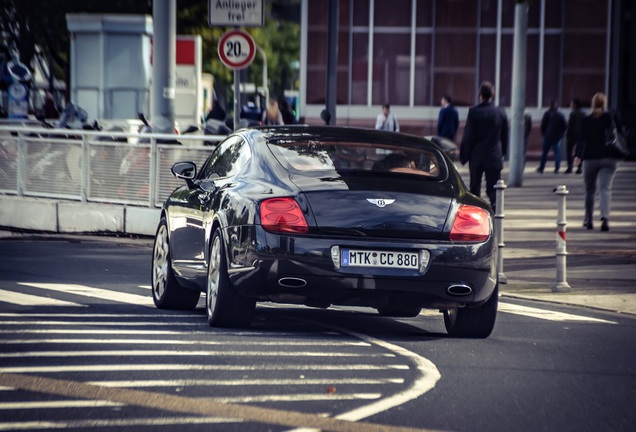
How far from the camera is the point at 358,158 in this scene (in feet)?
32.7

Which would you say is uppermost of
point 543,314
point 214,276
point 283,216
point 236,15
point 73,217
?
point 236,15

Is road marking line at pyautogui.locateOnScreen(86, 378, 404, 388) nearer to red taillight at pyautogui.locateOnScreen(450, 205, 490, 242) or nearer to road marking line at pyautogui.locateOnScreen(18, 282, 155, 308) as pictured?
red taillight at pyautogui.locateOnScreen(450, 205, 490, 242)

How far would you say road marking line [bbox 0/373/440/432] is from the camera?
21.3 ft

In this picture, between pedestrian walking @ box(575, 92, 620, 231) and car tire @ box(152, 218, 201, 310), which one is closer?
car tire @ box(152, 218, 201, 310)

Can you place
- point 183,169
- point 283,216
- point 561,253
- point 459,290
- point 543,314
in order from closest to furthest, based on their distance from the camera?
point 283,216 → point 459,290 → point 183,169 → point 543,314 → point 561,253

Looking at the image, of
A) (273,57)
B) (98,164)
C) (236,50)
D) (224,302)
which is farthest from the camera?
(273,57)

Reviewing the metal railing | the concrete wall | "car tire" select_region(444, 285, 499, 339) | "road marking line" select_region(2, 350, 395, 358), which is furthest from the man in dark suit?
"road marking line" select_region(2, 350, 395, 358)

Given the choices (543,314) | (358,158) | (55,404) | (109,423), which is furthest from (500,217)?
(109,423)

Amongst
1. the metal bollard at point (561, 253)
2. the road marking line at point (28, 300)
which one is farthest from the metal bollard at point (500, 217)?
the road marking line at point (28, 300)

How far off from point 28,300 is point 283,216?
2863 mm

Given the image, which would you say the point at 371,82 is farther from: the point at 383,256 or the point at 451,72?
the point at 383,256

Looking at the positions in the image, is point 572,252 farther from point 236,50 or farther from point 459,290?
point 459,290

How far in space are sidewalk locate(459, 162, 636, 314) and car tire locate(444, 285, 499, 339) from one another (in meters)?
2.42

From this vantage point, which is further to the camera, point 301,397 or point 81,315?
point 81,315
